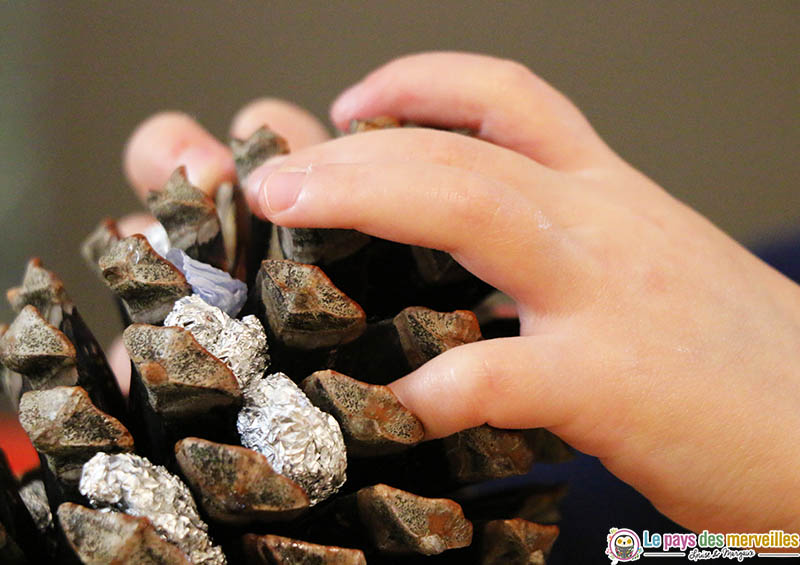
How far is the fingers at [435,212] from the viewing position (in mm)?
336

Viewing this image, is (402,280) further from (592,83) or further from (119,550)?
(592,83)

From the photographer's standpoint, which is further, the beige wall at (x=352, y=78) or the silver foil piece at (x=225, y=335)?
the beige wall at (x=352, y=78)

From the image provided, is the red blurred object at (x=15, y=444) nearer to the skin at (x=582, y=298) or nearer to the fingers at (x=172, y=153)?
the fingers at (x=172, y=153)

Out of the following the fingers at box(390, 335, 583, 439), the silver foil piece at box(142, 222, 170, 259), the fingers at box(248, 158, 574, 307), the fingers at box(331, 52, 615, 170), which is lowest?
the fingers at box(390, 335, 583, 439)

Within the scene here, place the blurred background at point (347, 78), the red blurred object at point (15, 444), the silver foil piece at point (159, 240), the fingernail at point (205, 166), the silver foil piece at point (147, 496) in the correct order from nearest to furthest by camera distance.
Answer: the silver foil piece at point (147, 496) → the silver foil piece at point (159, 240) → the fingernail at point (205, 166) → the red blurred object at point (15, 444) → the blurred background at point (347, 78)

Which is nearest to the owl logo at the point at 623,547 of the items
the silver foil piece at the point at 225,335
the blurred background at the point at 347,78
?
the silver foil piece at the point at 225,335

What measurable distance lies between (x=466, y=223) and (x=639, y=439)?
0.14 metres

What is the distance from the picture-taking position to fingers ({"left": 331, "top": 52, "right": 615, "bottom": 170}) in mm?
474

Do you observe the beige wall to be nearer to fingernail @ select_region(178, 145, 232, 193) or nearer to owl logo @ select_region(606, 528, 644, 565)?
fingernail @ select_region(178, 145, 232, 193)

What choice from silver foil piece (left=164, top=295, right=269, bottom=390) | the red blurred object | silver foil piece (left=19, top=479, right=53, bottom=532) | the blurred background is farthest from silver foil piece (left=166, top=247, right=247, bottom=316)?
the blurred background

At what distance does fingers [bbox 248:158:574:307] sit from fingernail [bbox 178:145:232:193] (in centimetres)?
15

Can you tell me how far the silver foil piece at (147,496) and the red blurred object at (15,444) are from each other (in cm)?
40

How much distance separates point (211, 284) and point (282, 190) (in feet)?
0.18

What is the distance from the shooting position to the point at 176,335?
280mm
